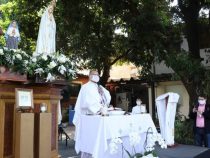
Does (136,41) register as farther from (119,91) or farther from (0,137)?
(119,91)

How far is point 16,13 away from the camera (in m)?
18.4

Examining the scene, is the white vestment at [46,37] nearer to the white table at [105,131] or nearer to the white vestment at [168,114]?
the white table at [105,131]

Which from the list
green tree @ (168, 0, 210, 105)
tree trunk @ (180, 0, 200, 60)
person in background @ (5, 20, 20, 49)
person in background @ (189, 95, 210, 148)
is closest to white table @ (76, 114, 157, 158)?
person in background @ (5, 20, 20, 49)

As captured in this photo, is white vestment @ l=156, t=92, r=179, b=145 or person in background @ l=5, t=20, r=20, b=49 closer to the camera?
person in background @ l=5, t=20, r=20, b=49

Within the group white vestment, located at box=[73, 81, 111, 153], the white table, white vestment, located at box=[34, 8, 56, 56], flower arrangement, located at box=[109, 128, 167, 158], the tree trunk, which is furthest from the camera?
the tree trunk

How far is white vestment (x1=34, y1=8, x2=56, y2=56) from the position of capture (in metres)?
8.63

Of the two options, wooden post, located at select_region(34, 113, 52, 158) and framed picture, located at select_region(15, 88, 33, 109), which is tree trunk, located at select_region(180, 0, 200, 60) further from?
framed picture, located at select_region(15, 88, 33, 109)

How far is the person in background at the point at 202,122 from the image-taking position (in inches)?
484

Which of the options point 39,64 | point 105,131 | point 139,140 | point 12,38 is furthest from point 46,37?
point 139,140

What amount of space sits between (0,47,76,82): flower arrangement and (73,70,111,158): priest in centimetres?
73

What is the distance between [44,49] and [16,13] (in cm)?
1042

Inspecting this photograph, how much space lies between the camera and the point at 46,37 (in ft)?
28.7

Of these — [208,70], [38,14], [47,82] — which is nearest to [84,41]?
[38,14]

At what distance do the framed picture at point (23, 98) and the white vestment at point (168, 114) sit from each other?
247 inches
